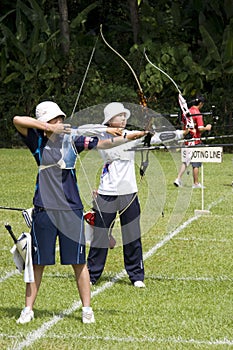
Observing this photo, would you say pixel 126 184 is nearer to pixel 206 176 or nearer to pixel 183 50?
pixel 206 176


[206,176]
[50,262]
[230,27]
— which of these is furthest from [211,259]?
[230,27]

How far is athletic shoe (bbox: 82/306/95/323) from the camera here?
635 cm

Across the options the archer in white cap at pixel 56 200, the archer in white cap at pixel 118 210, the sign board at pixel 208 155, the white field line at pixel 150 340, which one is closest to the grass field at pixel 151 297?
the white field line at pixel 150 340

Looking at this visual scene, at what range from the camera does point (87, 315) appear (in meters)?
6.36

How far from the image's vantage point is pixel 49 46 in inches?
1033

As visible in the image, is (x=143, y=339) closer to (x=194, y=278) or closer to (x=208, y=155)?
(x=194, y=278)

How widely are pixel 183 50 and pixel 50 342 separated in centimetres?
2051

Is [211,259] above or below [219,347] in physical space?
below

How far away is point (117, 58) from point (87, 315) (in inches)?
833

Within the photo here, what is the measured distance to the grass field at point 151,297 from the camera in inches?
235

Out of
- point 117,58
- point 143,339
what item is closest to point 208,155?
point 143,339

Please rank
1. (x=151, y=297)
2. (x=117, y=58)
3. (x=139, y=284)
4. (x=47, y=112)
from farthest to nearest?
(x=117, y=58) < (x=139, y=284) < (x=151, y=297) < (x=47, y=112)

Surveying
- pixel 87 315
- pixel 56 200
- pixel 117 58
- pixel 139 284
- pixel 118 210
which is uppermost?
pixel 56 200

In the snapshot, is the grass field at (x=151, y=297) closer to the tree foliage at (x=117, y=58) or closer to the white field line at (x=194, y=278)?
the white field line at (x=194, y=278)
